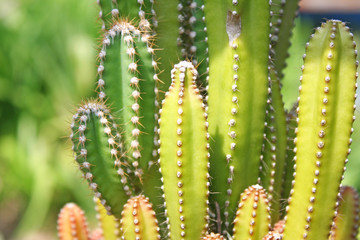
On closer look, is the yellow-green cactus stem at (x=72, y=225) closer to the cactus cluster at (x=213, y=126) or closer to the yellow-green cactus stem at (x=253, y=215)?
the cactus cluster at (x=213, y=126)

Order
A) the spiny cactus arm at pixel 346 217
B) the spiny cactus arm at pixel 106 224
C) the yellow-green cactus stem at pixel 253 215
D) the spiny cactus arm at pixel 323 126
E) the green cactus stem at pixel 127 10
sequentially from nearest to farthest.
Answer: the spiny cactus arm at pixel 323 126
the yellow-green cactus stem at pixel 253 215
the green cactus stem at pixel 127 10
the spiny cactus arm at pixel 346 217
the spiny cactus arm at pixel 106 224

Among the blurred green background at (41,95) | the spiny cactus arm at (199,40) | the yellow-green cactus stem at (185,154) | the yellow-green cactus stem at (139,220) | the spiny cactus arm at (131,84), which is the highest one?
the blurred green background at (41,95)

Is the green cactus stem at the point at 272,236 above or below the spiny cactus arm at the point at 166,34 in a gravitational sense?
below

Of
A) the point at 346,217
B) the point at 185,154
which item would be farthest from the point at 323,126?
the point at 346,217

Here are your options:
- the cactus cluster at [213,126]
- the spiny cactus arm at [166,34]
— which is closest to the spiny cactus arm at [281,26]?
the cactus cluster at [213,126]

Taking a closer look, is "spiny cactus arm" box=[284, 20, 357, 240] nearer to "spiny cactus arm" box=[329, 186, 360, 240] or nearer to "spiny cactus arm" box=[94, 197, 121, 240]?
"spiny cactus arm" box=[329, 186, 360, 240]

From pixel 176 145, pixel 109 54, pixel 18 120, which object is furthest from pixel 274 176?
pixel 18 120

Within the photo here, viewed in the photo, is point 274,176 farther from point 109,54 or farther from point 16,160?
point 16,160
